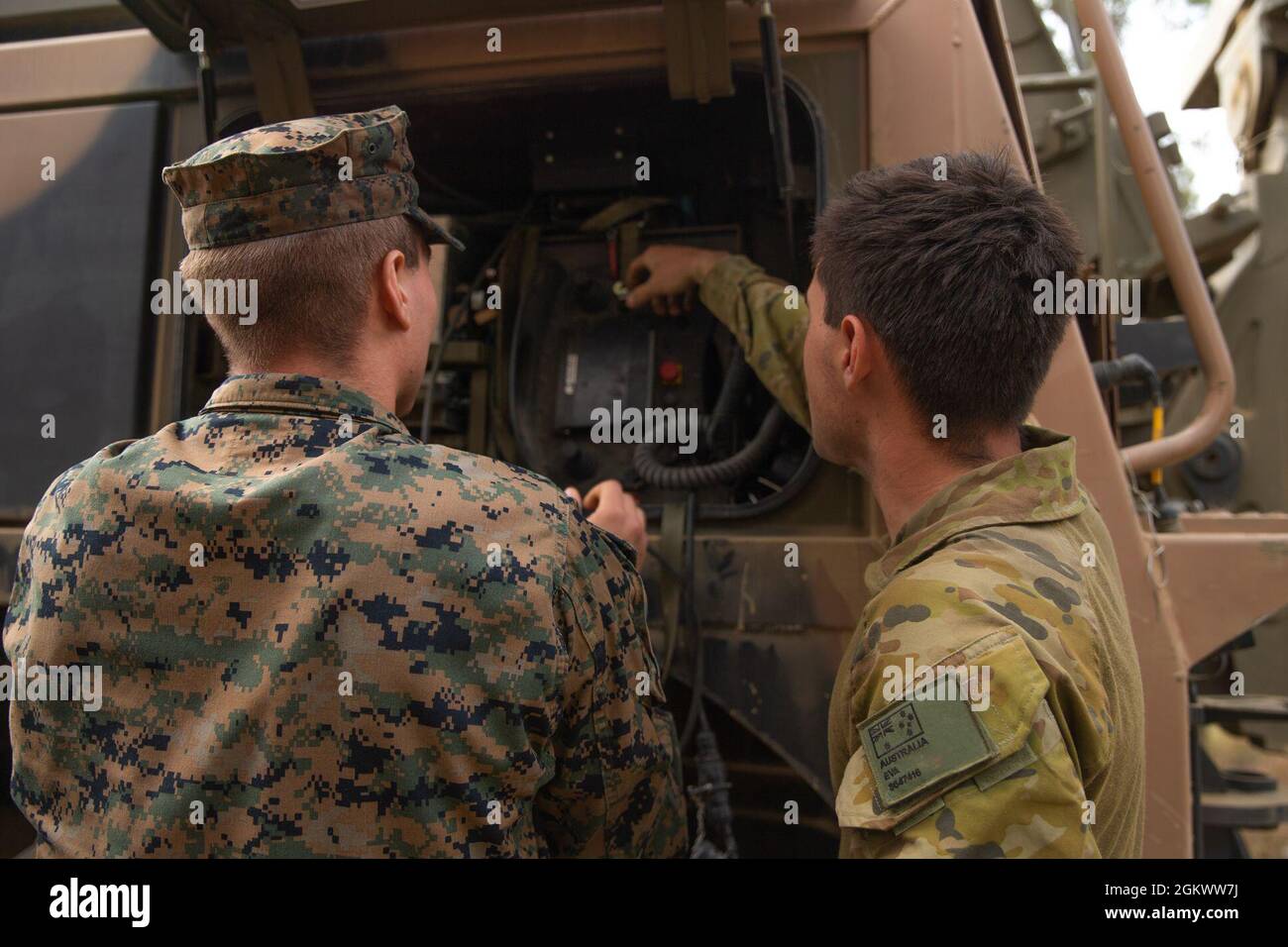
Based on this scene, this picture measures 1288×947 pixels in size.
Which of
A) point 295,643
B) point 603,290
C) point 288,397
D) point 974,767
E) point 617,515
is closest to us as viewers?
point 974,767

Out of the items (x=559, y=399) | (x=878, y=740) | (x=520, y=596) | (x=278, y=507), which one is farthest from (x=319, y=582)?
(x=559, y=399)

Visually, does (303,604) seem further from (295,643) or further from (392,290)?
(392,290)

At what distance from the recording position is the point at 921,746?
3.35 feet

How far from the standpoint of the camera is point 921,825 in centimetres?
100

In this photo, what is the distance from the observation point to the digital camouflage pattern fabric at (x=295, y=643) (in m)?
1.17

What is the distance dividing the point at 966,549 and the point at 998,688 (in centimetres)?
23

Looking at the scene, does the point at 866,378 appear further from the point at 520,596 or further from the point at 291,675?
the point at 291,675

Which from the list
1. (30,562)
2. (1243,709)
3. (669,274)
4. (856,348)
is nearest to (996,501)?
(856,348)

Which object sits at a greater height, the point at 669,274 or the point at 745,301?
the point at 669,274

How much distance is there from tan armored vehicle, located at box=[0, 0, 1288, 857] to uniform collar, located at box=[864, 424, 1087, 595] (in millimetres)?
551

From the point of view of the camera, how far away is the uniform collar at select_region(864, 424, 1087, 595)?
1250 millimetres

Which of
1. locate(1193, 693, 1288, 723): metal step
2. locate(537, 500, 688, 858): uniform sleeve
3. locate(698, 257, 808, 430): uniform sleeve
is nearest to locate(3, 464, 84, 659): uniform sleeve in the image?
locate(537, 500, 688, 858): uniform sleeve

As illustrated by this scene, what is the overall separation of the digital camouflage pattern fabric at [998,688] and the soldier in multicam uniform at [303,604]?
0.40 m

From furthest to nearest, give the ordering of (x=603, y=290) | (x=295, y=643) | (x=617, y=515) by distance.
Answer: (x=603, y=290) → (x=617, y=515) → (x=295, y=643)
